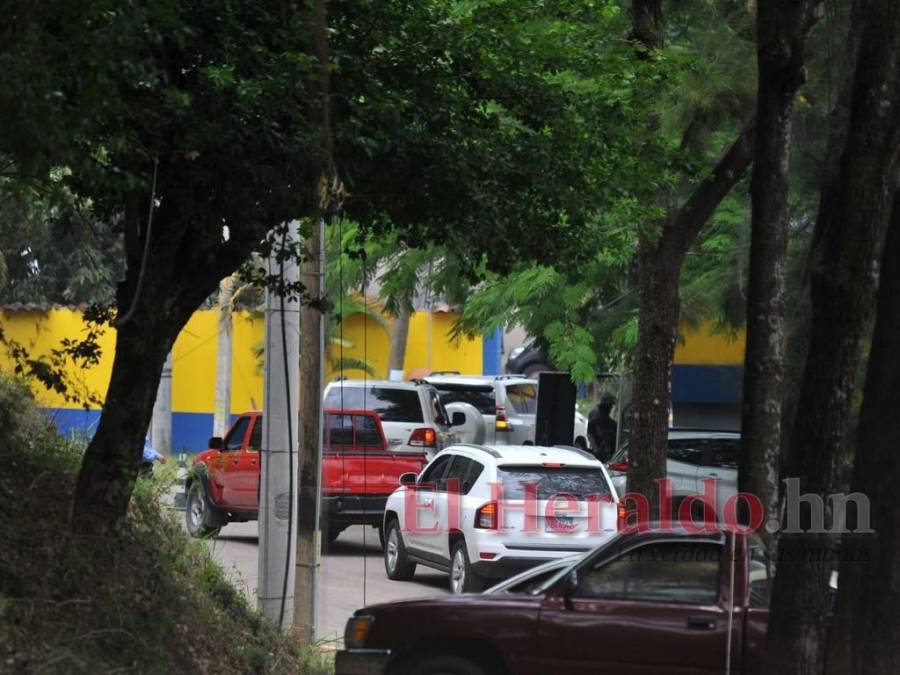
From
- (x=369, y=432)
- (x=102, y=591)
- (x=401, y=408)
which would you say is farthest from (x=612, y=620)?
(x=401, y=408)

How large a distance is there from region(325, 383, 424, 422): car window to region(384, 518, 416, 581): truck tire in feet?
15.4

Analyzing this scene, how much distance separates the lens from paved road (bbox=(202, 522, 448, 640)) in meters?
13.5

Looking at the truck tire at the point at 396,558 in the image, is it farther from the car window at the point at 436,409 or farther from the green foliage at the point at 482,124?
the green foliage at the point at 482,124

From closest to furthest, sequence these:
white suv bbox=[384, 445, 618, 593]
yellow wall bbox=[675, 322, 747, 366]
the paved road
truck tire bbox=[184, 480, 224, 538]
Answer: the paved road
white suv bbox=[384, 445, 618, 593]
truck tire bbox=[184, 480, 224, 538]
yellow wall bbox=[675, 322, 747, 366]

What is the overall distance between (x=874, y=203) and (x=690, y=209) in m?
6.09

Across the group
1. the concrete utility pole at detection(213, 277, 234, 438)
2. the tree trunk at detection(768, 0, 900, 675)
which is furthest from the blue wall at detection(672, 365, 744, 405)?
the tree trunk at detection(768, 0, 900, 675)

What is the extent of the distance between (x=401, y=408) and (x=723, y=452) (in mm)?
5483

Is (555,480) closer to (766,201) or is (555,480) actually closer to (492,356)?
(766,201)

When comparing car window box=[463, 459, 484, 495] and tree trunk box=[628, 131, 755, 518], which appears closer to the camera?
tree trunk box=[628, 131, 755, 518]

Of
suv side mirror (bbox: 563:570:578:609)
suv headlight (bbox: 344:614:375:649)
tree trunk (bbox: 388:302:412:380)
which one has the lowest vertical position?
suv headlight (bbox: 344:614:375:649)

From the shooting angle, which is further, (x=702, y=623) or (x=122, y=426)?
(x=122, y=426)

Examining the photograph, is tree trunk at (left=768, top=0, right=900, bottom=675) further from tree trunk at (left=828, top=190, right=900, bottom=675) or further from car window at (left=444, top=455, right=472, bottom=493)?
car window at (left=444, top=455, right=472, bottom=493)

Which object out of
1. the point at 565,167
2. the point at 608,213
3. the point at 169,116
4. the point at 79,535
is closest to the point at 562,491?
the point at 608,213

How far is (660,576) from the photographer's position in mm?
8406
